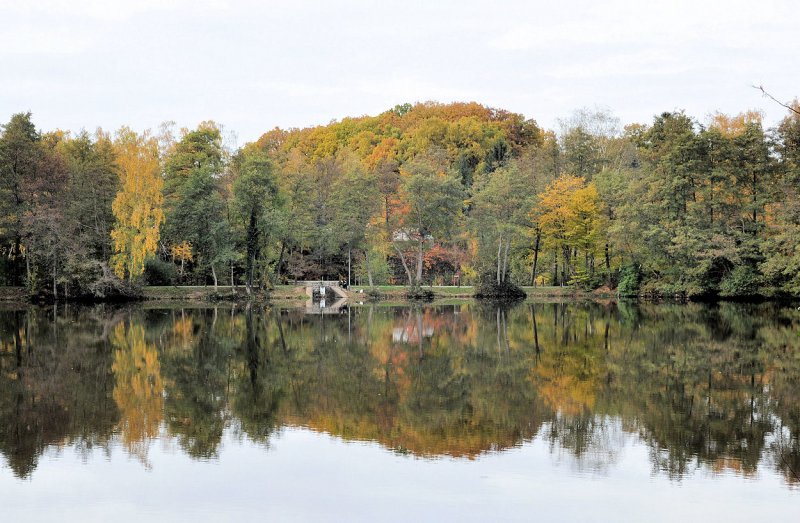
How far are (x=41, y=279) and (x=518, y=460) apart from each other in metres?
41.1

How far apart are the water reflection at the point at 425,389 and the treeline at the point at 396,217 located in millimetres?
16935

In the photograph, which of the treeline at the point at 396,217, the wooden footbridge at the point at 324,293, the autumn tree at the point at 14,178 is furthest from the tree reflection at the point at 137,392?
the autumn tree at the point at 14,178

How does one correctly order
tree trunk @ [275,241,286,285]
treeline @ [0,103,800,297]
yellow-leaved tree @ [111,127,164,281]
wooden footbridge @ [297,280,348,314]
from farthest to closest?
tree trunk @ [275,241,286,285]
wooden footbridge @ [297,280,348,314]
yellow-leaved tree @ [111,127,164,281]
treeline @ [0,103,800,297]

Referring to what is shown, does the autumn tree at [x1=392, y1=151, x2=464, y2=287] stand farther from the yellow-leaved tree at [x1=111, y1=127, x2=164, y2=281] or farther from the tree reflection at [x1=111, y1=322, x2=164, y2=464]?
the tree reflection at [x1=111, y1=322, x2=164, y2=464]

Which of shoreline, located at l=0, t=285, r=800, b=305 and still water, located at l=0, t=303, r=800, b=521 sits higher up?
shoreline, located at l=0, t=285, r=800, b=305

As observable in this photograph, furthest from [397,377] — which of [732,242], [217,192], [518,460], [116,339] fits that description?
[217,192]

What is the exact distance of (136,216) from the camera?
44.5 meters

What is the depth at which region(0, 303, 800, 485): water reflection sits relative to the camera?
11.2m

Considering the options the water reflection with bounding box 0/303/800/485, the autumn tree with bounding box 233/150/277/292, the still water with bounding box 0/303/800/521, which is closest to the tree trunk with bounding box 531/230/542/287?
the autumn tree with bounding box 233/150/277/292

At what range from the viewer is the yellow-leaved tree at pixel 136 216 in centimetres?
4475

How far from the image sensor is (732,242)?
4372 cm

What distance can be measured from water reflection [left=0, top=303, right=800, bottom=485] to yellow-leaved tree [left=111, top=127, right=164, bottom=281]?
16.7 meters

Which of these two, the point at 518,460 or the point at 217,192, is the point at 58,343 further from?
the point at 217,192

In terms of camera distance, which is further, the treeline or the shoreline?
the shoreline
